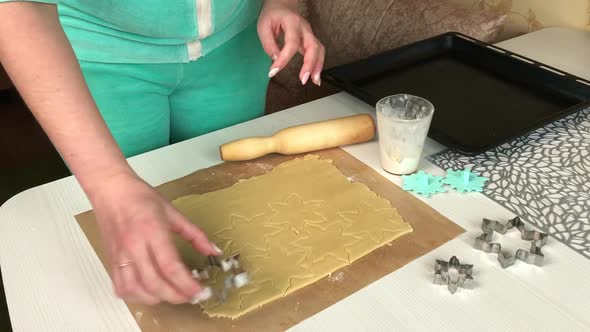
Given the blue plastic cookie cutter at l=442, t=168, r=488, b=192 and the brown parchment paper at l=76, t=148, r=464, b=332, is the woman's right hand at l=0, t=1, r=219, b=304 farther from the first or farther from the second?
the blue plastic cookie cutter at l=442, t=168, r=488, b=192

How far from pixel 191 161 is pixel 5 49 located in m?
0.32

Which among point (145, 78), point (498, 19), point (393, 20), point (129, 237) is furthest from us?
point (393, 20)

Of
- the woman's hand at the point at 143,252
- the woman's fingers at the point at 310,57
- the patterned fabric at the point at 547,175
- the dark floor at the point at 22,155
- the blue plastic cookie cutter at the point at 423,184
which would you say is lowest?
the dark floor at the point at 22,155

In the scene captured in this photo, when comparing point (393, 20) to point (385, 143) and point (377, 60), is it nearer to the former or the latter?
point (377, 60)

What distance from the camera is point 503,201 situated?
753 millimetres

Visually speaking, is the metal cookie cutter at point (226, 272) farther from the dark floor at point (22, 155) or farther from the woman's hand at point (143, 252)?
the dark floor at point (22, 155)

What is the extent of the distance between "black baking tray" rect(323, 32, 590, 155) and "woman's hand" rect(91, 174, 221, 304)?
18.1 inches

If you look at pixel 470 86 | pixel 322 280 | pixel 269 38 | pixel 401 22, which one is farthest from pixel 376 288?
pixel 401 22

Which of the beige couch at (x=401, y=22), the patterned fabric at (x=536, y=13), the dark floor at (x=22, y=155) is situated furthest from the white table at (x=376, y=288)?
the dark floor at (x=22, y=155)

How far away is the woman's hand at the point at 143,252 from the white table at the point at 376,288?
78 millimetres

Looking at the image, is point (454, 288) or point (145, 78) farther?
point (145, 78)

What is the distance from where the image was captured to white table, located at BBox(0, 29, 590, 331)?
0.58 meters

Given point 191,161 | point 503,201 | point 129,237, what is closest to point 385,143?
point 503,201

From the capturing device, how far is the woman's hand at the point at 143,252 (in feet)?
1.73
